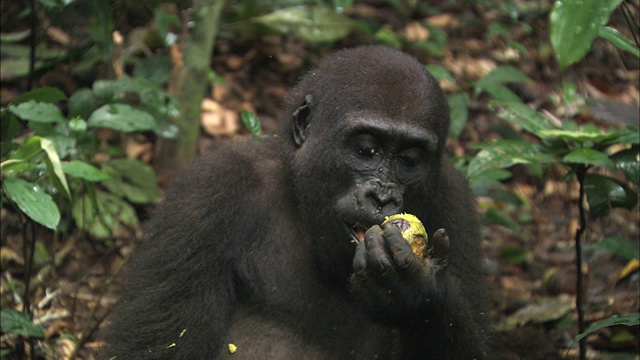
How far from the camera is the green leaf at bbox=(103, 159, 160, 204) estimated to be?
760 cm

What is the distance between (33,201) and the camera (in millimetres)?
5059

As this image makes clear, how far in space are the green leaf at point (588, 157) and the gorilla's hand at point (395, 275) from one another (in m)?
1.27

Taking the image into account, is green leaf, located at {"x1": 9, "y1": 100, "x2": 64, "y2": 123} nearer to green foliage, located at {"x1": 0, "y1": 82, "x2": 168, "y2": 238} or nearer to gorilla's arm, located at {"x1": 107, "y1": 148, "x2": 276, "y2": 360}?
green foliage, located at {"x1": 0, "y1": 82, "x2": 168, "y2": 238}

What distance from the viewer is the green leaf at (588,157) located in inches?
209

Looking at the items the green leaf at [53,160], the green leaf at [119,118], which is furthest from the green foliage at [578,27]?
the green leaf at [53,160]

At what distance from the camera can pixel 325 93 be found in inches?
206

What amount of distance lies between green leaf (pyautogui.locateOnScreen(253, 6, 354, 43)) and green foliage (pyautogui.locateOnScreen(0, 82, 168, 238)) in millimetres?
1765

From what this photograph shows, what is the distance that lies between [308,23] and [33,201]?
193 inches

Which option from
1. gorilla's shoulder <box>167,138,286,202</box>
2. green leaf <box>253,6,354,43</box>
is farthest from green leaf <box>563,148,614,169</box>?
green leaf <box>253,6,354,43</box>

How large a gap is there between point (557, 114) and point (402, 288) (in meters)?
6.47

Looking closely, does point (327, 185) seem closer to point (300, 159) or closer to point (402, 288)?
point (300, 159)

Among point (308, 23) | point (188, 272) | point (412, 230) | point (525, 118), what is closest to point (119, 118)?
point (188, 272)

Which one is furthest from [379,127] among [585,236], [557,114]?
→ [557,114]

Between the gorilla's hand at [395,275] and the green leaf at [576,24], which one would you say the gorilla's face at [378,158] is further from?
the green leaf at [576,24]
